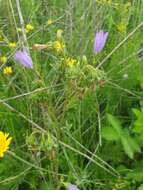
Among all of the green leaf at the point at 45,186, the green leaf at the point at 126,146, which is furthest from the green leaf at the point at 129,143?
the green leaf at the point at 45,186

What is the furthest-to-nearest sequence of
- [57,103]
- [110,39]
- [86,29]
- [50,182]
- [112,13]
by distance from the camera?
1. [112,13]
2. [110,39]
3. [86,29]
4. [57,103]
5. [50,182]

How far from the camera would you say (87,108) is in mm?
1404

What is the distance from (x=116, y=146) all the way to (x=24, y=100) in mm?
307

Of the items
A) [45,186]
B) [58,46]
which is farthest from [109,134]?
[58,46]

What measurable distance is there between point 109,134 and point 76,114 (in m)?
0.13

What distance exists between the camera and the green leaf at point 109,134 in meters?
1.25

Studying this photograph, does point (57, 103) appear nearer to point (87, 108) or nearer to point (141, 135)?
point (87, 108)

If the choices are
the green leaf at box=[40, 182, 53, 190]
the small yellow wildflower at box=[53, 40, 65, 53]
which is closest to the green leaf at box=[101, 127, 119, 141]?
the green leaf at box=[40, 182, 53, 190]

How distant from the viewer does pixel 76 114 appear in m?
1.35

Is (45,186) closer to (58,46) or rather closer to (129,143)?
(129,143)

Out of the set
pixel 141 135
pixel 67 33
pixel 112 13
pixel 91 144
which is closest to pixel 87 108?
pixel 91 144

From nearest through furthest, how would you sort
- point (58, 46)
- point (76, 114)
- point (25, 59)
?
point (58, 46)
point (25, 59)
point (76, 114)

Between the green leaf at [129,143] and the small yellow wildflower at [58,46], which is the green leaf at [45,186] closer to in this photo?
the green leaf at [129,143]

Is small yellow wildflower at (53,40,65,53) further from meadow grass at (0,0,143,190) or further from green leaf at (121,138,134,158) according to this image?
green leaf at (121,138,134,158)
